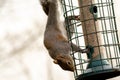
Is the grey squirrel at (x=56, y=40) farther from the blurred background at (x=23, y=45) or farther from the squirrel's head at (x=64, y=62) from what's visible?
the blurred background at (x=23, y=45)

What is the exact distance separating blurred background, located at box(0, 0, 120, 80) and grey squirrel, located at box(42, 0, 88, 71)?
406 inches

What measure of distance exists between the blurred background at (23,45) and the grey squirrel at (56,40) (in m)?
10.3

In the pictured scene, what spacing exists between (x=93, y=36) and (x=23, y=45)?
10.1 m

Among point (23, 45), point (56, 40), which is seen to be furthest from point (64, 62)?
point (23, 45)

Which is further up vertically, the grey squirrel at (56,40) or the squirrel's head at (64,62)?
the grey squirrel at (56,40)

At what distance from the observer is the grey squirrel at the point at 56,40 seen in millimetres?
5145

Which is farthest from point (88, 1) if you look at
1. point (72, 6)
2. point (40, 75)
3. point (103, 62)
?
point (40, 75)

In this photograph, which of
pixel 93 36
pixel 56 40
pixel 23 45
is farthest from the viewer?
pixel 23 45

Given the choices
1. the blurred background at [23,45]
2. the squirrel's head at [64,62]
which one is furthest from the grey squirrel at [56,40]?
the blurred background at [23,45]

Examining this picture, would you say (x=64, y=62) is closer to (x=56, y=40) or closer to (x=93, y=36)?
(x=56, y=40)

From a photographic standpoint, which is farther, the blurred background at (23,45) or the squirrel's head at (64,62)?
the blurred background at (23,45)

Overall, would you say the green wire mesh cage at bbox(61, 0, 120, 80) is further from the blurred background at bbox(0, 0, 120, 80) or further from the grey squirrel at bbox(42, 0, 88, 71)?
the blurred background at bbox(0, 0, 120, 80)

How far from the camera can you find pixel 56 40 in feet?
16.9

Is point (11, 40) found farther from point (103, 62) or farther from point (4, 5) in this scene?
point (103, 62)
